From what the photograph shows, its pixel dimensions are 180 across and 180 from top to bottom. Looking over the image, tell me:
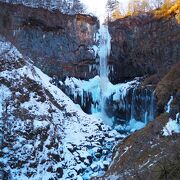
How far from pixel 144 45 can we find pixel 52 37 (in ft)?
28.1

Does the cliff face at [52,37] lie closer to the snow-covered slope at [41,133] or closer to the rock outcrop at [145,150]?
the snow-covered slope at [41,133]

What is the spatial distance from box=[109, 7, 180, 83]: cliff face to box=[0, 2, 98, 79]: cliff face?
8.01 feet

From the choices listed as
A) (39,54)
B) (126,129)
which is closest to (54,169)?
(126,129)

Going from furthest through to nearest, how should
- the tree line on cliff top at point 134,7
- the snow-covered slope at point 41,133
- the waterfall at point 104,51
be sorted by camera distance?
the waterfall at point 104,51 < the tree line on cliff top at point 134,7 < the snow-covered slope at point 41,133

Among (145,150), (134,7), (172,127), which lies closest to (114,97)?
(134,7)

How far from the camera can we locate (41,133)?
21922mm

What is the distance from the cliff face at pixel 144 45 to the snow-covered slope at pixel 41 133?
36.3ft

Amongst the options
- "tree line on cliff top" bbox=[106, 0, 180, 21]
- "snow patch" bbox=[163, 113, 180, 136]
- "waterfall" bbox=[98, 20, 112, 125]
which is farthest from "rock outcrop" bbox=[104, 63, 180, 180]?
"tree line on cliff top" bbox=[106, 0, 180, 21]

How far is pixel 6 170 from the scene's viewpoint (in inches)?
770

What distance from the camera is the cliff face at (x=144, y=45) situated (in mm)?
34094

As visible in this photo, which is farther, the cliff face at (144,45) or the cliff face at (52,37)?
the cliff face at (144,45)

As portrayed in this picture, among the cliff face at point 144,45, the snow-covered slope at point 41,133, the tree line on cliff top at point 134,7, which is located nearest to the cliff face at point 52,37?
the tree line on cliff top at point 134,7

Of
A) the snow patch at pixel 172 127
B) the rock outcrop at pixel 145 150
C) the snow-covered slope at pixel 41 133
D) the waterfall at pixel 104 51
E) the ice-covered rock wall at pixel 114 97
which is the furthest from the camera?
the waterfall at pixel 104 51

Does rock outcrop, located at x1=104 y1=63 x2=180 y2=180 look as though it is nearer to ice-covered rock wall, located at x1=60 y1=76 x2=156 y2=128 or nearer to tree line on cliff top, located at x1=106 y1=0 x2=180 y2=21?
ice-covered rock wall, located at x1=60 y1=76 x2=156 y2=128
